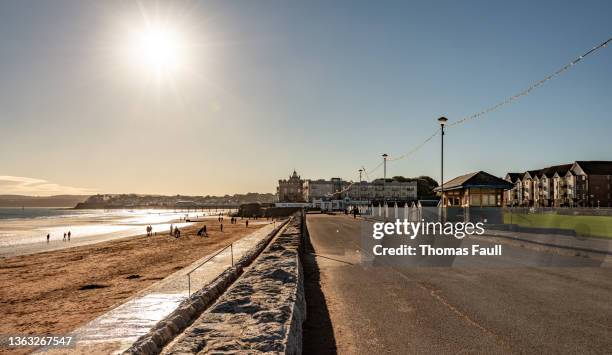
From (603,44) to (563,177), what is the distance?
→ 108 metres

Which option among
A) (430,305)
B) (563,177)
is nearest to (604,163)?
(563,177)

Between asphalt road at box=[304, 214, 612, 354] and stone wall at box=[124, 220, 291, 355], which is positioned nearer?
stone wall at box=[124, 220, 291, 355]

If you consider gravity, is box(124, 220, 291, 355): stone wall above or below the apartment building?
below

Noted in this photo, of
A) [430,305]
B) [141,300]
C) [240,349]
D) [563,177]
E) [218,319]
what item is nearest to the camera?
[240,349]

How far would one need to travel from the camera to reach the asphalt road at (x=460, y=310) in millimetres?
6508

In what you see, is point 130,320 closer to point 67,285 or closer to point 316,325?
point 316,325

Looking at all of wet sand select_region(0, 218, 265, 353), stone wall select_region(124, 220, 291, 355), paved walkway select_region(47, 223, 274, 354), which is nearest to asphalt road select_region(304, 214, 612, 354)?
stone wall select_region(124, 220, 291, 355)

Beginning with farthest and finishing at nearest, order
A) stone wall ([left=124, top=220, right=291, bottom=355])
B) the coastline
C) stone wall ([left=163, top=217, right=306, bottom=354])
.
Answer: the coastline, stone wall ([left=124, top=220, right=291, bottom=355]), stone wall ([left=163, top=217, right=306, bottom=354])

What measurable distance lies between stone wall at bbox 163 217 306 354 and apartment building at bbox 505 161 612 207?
285ft

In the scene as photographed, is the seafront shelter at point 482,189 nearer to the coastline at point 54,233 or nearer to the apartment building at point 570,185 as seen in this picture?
the coastline at point 54,233

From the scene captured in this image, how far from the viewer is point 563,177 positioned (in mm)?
104188

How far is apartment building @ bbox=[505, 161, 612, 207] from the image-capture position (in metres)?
95.1

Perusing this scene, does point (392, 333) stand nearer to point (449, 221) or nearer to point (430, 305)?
point (430, 305)

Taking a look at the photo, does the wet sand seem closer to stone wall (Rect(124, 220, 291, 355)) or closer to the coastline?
stone wall (Rect(124, 220, 291, 355))
